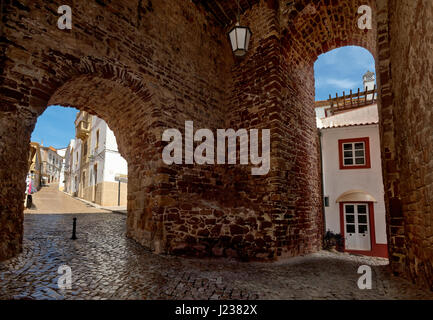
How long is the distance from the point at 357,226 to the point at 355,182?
5.24 ft

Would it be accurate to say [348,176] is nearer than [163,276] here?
No

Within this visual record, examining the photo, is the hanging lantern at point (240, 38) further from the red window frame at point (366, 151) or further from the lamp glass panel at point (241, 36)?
the red window frame at point (366, 151)

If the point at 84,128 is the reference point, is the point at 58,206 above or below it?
below

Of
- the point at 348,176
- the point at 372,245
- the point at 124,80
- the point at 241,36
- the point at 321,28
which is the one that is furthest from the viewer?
the point at 348,176

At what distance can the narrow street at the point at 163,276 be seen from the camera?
116 inches

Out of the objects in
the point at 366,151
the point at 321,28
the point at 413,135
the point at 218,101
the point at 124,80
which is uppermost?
the point at 321,28

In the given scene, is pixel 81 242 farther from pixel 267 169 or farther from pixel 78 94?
pixel 267 169

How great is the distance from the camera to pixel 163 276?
3.65 metres

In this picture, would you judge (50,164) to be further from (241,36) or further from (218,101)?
(241,36)

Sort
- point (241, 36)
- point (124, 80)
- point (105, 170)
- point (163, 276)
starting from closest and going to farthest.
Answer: point (163, 276), point (124, 80), point (241, 36), point (105, 170)

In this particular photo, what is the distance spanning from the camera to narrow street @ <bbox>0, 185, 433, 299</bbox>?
9.69 feet

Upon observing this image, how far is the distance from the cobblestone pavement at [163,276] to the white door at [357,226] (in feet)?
16.1

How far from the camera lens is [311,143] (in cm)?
680

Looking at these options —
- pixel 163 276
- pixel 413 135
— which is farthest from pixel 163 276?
pixel 413 135
